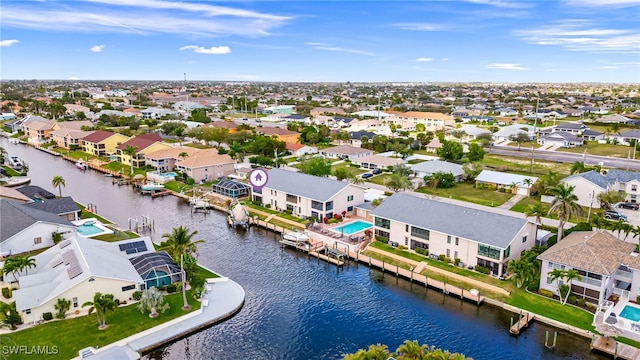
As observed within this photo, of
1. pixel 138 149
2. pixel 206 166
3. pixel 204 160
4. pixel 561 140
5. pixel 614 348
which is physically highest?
pixel 138 149

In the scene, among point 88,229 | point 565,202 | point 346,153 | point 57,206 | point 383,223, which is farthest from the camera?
point 346,153

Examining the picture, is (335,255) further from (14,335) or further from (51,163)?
(51,163)

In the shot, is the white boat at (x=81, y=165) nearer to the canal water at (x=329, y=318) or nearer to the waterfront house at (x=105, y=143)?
the waterfront house at (x=105, y=143)

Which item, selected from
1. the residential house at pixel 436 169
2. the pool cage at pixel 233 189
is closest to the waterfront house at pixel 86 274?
the pool cage at pixel 233 189

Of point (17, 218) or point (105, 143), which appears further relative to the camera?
point (105, 143)

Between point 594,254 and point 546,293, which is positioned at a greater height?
point 594,254

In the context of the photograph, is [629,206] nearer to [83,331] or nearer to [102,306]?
[102,306]

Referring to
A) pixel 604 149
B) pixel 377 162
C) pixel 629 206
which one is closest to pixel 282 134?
pixel 377 162

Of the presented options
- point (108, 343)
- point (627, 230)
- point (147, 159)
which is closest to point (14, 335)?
point (108, 343)
